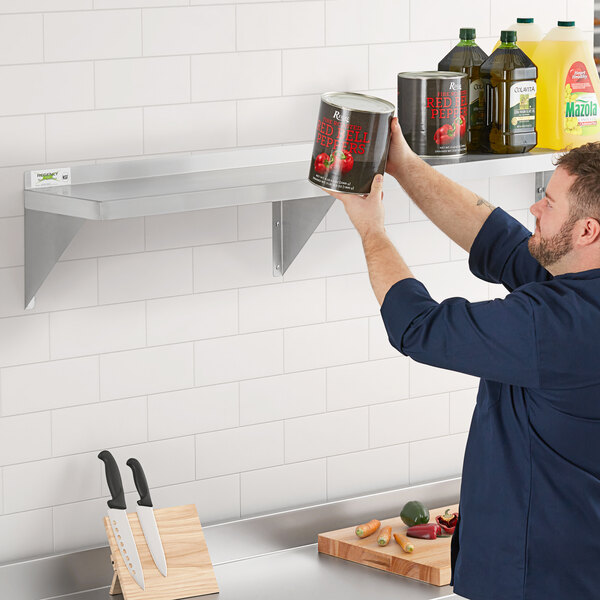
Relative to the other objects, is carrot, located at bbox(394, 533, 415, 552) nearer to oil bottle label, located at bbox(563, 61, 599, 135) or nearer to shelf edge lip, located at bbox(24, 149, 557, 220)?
shelf edge lip, located at bbox(24, 149, 557, 220)

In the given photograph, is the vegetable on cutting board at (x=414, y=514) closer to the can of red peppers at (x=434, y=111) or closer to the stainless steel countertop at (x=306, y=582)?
the stainless steel countertop at (x=306, y=582)

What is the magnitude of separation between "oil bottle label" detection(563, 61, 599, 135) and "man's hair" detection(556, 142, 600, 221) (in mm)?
512

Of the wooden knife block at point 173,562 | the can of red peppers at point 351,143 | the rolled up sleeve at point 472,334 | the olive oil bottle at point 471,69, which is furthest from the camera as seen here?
the olive oil bottle at point 471,69

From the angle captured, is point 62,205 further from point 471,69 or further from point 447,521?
point 447,521

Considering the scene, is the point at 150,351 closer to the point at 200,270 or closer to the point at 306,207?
the point at 200,270

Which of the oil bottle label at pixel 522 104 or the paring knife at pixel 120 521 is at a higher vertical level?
the oil bottle label at pixel 522 104

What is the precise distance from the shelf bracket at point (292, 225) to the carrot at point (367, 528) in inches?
19.8

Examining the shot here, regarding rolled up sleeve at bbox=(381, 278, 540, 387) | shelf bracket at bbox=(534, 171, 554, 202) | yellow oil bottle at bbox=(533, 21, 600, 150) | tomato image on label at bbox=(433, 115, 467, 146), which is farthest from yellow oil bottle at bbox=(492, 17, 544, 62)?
rolled up sleeve at bbox=(381, 278, 540, 387)

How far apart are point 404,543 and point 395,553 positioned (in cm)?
3

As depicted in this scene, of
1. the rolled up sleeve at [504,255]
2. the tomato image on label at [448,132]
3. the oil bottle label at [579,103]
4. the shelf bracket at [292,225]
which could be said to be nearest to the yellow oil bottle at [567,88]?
the oil bottle label at [579,103]

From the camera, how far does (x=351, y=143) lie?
1531 millimetres

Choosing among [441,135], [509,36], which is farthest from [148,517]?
[509,36]

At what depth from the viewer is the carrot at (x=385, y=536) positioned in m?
2.09

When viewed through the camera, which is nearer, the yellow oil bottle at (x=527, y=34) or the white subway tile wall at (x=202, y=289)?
the white subway tile wall at (x=202, y=289)
